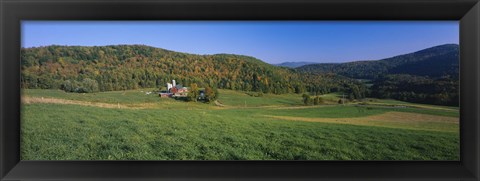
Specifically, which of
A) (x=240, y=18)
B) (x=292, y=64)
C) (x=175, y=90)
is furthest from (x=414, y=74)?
Answer: (x=175, y=90)

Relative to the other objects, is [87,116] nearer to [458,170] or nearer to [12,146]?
[12,146]

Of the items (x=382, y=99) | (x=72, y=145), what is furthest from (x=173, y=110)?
(x=382, y=99)

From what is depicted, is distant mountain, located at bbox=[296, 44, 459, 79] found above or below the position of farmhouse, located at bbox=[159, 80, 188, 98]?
above

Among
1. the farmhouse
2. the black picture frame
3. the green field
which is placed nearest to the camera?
the black picture frame

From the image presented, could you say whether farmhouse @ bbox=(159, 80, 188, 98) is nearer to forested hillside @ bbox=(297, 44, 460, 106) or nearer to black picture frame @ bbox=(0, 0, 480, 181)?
black picture frame @ bbox=(0, 0, 480, 181)

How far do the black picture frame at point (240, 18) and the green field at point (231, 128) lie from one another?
0.54 ft

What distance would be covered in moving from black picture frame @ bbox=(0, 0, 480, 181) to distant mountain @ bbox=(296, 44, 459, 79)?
0.28 meters

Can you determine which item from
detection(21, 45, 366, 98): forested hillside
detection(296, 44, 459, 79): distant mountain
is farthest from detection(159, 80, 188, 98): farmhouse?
detection(296, 44, 459, 79): distant mountain

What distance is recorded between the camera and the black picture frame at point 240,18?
1.79m

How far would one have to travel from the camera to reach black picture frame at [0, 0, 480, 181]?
179cm

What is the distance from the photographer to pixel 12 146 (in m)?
1.92

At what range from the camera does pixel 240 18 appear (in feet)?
6.08

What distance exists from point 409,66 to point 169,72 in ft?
5.45

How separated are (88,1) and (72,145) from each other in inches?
38.8
